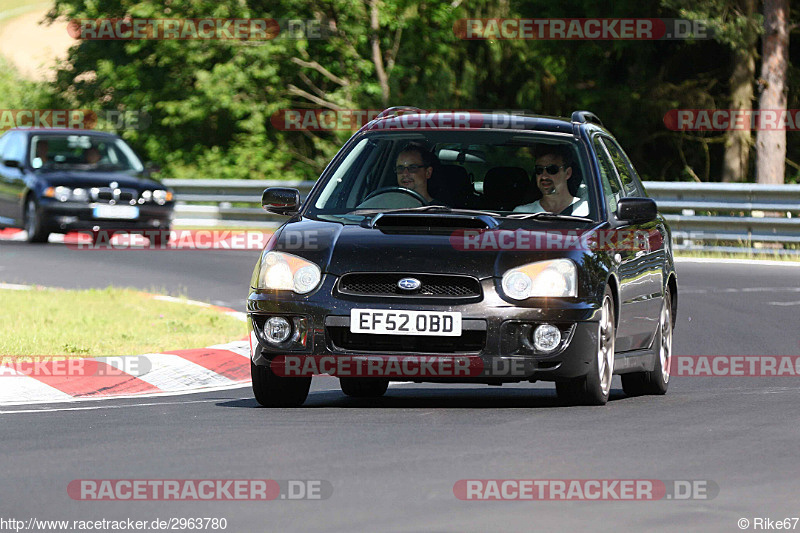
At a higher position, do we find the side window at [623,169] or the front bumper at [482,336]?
the side window at [623,169]

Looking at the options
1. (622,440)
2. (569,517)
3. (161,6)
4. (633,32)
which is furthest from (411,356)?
(161,6)

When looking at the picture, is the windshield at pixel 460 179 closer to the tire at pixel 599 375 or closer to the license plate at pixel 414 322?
the tire at pixel 599 375

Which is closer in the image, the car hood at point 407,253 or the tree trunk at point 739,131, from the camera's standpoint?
the car hood at point 407,253

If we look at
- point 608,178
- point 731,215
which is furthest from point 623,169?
point 731,215

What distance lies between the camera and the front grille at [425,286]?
9008mm

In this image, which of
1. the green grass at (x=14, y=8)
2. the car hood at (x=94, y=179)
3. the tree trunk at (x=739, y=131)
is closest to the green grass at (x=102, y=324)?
the car hood at (x=94, y=179)

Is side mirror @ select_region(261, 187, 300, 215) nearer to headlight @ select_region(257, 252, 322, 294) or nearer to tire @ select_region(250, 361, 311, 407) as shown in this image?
headlight @ select_region(257, 252, 322, 294)

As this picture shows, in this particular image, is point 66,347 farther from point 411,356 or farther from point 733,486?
point 733,486

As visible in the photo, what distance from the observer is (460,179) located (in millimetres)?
10234

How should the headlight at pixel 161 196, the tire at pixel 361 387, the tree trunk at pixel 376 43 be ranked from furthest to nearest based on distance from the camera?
the tree trunk at pixel 376 43
the headlight at pixel 161 196
the tire at pixel 361 387

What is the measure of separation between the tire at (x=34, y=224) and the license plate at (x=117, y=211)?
858 millimetres

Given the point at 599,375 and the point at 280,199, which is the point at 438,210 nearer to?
the point at 280,199

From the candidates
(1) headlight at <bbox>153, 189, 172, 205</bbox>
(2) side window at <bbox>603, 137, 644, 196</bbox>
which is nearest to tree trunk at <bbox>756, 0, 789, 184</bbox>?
(1) headlight at <bbox>153, 189, 172, 205</bbox>

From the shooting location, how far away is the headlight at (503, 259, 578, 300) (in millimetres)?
9016
